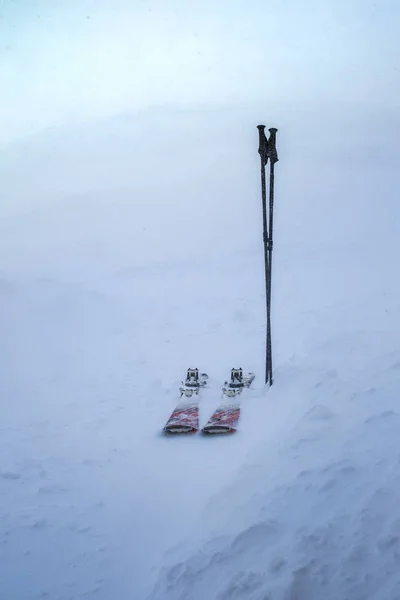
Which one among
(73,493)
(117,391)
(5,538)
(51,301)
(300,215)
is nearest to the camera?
(5,538)

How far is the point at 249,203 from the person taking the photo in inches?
824

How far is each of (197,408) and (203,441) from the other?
938 mm

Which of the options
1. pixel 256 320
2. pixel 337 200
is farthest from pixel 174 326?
pixel 337 200

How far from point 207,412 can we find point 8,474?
8.13 feet

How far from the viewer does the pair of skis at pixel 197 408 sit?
5473 millimetres

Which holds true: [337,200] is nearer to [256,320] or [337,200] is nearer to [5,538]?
[256,320]

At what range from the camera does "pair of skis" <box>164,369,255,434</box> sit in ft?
18.0

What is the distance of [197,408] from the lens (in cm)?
620

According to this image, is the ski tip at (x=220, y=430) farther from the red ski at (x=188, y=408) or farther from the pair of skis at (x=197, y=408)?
the red ski at (x=188, y=408)

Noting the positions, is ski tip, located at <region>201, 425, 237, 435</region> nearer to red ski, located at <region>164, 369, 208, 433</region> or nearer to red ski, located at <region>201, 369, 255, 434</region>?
red ski, located at <region>201, 369, 255, 434</region>

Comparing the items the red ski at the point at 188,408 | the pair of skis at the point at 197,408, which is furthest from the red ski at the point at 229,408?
the red ski at the point at 188,408

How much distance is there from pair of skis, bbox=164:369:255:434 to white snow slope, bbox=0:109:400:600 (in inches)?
6.5

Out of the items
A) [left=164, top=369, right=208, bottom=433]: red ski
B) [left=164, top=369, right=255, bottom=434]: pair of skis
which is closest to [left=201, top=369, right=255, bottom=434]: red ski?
[left=164, top=369, right=255, bottom=434]: pair of skis

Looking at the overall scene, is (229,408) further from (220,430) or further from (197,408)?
(220,430)
